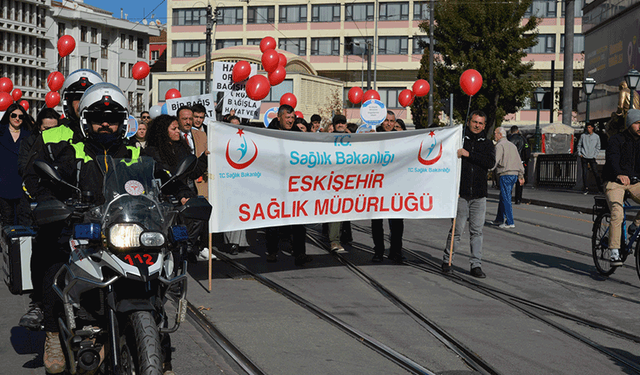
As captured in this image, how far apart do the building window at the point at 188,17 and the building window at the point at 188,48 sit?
173 centimetres

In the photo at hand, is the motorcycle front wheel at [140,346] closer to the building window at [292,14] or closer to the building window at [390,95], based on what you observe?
the building window at [390,95]

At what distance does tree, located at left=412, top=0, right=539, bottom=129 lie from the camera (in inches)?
1724

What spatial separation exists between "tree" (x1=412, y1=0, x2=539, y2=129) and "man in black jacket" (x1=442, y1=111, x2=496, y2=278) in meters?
33.9

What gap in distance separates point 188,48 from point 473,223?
74569mm

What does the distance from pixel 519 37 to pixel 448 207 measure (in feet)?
120

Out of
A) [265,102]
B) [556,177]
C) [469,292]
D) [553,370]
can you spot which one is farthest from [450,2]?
[553,370]

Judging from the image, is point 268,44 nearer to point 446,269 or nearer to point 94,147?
point 446,269

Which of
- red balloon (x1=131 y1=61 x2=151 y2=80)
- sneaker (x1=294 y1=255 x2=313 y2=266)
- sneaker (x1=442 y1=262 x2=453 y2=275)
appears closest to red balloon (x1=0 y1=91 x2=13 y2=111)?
red balloon (x1=131 y1=61 x2=151 y2=80)

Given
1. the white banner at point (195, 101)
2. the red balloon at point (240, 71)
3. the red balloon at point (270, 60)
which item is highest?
the red balloon at point (270, 60)

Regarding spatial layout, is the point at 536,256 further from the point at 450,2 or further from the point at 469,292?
the point at 450,2

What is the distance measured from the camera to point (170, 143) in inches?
386

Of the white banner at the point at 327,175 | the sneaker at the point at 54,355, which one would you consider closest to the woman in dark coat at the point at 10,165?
→ the white banner at the point at 327,175

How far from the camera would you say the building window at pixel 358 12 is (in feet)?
252

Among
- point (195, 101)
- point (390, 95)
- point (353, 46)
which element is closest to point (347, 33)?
point (353, 46)
